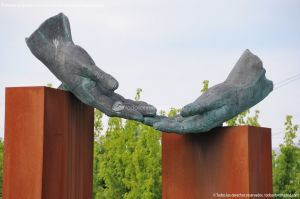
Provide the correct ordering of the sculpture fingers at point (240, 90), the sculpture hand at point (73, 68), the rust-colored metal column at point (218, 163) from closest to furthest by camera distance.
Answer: the sculpture hand at point (73, 68) → the sculpture fingers at point (240, 90) → the rust-colored metal column at point (218, 163)

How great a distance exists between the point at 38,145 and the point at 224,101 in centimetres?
208

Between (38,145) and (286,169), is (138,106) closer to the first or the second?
(38,145)

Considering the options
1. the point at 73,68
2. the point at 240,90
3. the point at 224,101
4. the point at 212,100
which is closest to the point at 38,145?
the point at 73,68

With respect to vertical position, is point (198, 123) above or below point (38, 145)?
above

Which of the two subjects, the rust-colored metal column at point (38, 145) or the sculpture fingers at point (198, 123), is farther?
the sculpture fingers at point (198, 123)

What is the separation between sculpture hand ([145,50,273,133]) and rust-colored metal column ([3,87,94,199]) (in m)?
0.95

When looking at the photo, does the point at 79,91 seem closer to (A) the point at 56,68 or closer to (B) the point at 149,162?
(A) the point at 56,68

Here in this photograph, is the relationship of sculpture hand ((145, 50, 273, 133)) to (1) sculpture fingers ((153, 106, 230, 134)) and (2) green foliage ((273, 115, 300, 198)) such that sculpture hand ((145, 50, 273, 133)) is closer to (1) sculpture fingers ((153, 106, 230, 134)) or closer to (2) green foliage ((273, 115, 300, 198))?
(1) sculpture fingers ((153, 106, 230, 134))

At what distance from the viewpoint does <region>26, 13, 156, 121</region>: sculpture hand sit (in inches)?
231

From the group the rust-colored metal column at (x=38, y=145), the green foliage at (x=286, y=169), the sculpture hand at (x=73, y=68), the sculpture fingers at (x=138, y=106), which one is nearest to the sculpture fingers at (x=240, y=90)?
the sculpture fingers at (x=138, y=106)

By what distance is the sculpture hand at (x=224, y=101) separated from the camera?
623 centimetres

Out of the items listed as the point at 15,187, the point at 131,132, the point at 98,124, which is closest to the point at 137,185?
the point at 131,132

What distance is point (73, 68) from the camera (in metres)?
5.86

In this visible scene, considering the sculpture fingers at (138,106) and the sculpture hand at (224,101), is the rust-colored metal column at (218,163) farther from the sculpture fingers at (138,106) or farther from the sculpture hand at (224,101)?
the sculpture fingers at (138,106)
